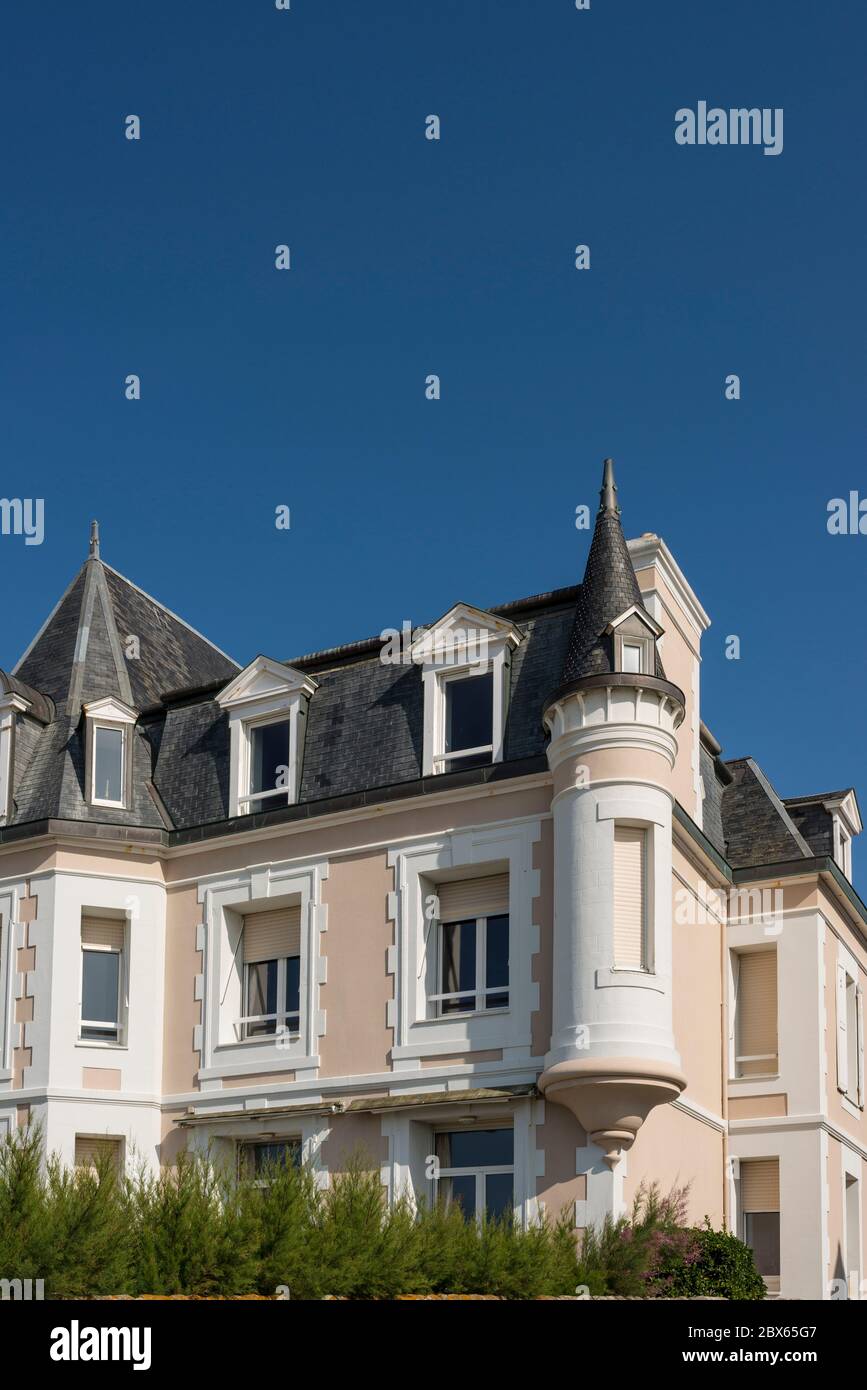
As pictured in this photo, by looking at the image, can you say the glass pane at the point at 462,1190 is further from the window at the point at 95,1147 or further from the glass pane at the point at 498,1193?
the window at the point at 95,1147

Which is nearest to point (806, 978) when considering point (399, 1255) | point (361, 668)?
point (361, 668)

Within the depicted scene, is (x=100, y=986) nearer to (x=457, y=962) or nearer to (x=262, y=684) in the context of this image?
(x=262, y=684)

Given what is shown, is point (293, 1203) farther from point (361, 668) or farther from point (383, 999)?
point (361, 668)

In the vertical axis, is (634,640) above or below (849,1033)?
above

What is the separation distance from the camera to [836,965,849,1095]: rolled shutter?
27688 mm

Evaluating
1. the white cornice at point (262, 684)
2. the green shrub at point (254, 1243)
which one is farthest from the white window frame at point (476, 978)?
the white cornice at point (262, 684)

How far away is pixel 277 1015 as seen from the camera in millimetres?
25859

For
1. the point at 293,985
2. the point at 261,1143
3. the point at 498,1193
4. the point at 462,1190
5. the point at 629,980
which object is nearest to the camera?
the point at 629,980

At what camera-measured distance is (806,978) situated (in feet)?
89.0

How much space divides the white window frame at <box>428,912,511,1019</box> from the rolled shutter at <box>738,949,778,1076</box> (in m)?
5.30

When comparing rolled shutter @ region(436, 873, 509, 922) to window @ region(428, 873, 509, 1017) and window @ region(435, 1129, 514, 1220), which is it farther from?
window @ region(435, 1129, 514, 1220)

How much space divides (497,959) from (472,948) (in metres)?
0.44

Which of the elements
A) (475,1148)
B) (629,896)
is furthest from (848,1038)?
(475,1148)
